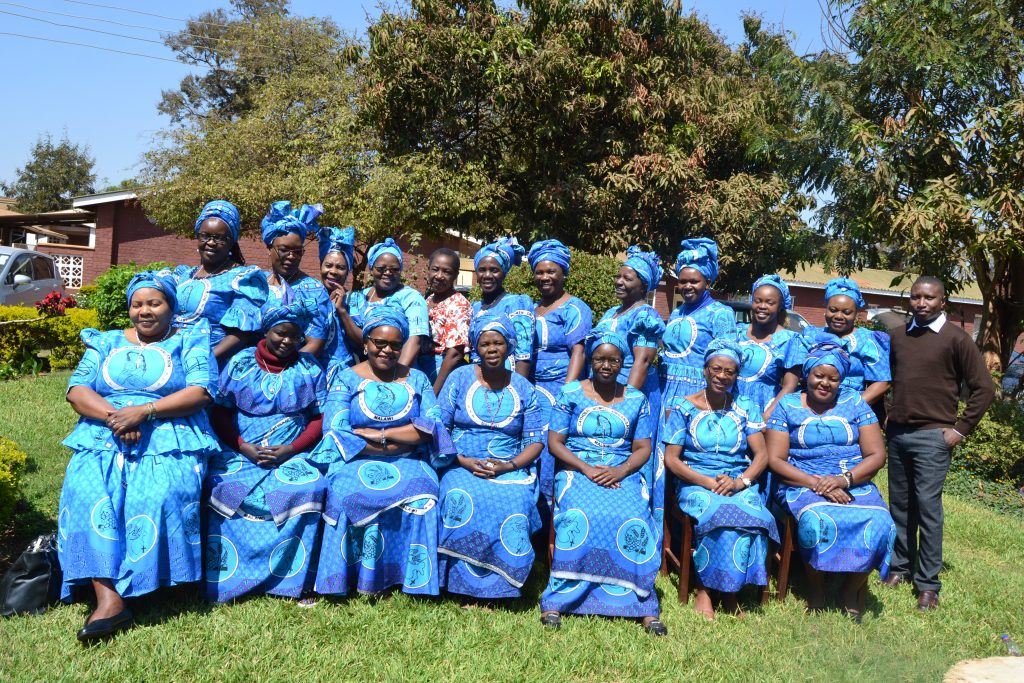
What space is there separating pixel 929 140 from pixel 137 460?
893 centimetres

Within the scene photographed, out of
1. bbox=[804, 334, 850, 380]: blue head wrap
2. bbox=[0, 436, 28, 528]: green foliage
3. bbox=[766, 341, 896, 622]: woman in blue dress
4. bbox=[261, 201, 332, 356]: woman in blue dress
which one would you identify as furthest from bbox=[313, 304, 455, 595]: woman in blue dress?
bbox=[804, 334, 850, 380]: blue head wrap

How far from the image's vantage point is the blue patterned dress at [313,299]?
5250 mm

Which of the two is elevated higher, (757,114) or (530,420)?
(757,114)

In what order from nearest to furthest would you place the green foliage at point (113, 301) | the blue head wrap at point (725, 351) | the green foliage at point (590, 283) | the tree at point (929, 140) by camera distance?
the blue head wrap at point (725, 351), the tree at point (929, 140), the green foliage at point (590, 283), the green foliage at point (113, 301)

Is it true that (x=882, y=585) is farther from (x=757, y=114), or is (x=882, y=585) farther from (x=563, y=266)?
(x=757, y=114)

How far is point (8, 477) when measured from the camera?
4910mm

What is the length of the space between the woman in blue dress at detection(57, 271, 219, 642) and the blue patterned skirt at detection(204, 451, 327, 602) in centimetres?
16

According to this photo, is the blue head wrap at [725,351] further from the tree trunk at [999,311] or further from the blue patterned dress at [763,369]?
the tree trunk at [999,311]

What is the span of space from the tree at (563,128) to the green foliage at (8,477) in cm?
922

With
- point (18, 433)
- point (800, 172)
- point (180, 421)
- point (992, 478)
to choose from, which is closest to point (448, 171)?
point (800, 172)

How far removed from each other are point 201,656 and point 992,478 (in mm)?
8697

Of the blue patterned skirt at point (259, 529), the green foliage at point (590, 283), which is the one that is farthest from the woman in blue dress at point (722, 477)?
the green foliage at point (590, 283)

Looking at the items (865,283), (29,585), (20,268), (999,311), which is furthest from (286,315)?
(865,283)

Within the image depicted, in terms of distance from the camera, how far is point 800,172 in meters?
11.3
